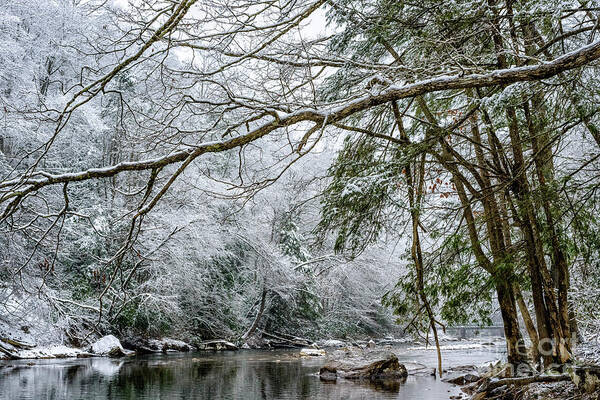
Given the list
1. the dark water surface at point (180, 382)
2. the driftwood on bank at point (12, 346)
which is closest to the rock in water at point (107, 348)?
the dark water surface at point (180, 382)

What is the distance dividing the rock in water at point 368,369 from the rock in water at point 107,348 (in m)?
6.91

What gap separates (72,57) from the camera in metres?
17.1

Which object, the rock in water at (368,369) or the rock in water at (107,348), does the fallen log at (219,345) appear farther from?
the rock in water at (368,369)

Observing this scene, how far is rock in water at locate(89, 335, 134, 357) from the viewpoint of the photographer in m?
15.7

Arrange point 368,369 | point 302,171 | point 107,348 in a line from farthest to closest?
point 302,171 → point 107,348 → point 368,369

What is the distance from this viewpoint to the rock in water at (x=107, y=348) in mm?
15711

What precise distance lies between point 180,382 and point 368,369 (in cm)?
491

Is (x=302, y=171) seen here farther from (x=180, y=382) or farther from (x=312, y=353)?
(x=180, y=382)

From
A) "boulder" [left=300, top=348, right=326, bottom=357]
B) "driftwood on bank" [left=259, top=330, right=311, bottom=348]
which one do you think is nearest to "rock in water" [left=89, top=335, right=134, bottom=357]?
"boulder" [left=300, top=348, right=326, bottom=357]

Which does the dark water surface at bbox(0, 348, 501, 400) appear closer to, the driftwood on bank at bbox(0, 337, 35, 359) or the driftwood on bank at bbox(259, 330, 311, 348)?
the driftwood on bank at bbox(0, 337, 35, 359)

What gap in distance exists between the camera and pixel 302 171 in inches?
973

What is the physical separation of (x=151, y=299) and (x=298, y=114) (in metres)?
14.8

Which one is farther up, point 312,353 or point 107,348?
point 107,348

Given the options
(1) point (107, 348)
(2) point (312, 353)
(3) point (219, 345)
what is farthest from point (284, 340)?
(1) point (107, 348)
